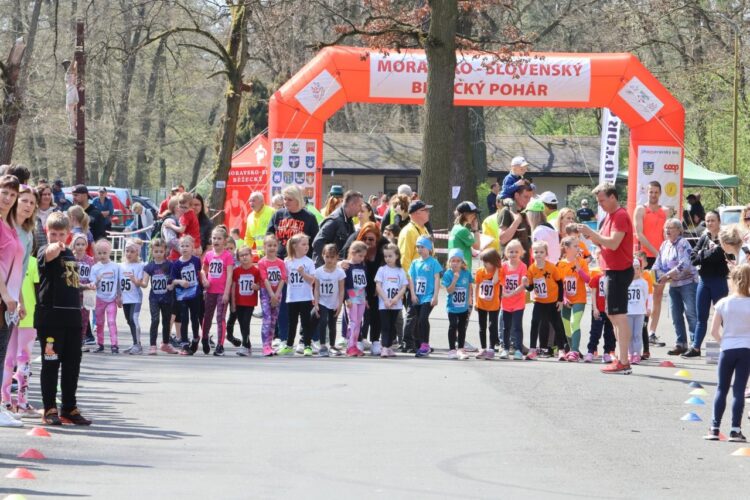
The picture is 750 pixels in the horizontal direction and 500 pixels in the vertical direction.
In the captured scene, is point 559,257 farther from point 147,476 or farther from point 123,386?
point 147,476

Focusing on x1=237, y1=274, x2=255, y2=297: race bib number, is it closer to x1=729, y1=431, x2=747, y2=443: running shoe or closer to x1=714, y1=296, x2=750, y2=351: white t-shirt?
x1=714, y1=296, x2=750, y2=351: white t-shirt

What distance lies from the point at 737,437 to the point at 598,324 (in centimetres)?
548

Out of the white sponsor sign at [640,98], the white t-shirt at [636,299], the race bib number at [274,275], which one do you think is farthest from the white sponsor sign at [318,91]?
the white t-shirt at [636,299]

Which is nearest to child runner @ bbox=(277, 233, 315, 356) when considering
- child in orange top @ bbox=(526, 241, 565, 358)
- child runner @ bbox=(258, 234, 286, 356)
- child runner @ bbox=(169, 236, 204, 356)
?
child runner @ bbox=(258, 234, 286, 356)

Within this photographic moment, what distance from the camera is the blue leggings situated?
9.97 m

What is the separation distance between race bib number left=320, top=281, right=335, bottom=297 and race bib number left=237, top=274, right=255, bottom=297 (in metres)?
0.80

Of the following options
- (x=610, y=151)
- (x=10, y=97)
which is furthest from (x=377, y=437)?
(x=610, y=151)

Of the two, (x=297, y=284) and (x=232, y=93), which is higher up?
(x=232, y=93)

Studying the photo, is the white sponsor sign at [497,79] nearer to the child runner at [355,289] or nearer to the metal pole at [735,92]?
the child runner at [355,289]

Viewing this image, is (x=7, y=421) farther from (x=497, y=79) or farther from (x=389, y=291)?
(x=497, y=79)

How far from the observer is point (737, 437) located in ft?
32.5

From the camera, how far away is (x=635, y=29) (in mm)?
42406

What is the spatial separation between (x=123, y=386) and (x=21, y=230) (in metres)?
3.15

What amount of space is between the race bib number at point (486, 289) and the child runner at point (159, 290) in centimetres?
352
